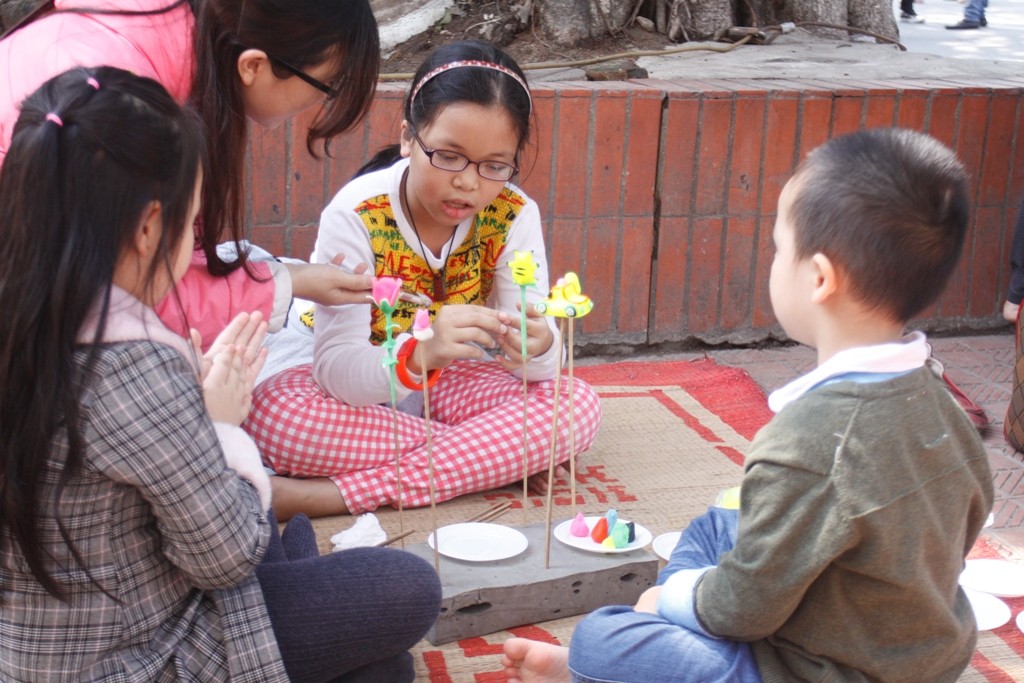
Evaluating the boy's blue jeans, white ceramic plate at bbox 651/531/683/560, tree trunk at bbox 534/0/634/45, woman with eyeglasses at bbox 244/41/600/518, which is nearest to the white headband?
woman with eyeglasses at bbox 244/41/600/518

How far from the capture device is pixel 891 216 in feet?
4.43

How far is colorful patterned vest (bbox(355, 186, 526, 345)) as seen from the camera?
2.38 meters

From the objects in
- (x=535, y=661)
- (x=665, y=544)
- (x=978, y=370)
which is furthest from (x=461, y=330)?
(x=978, y=370)

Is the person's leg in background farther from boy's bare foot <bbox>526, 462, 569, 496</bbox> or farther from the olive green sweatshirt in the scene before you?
the olive green sweatshirt

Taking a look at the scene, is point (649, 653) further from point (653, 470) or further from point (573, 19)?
point (573, 19)

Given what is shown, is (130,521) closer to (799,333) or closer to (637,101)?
(799,333)

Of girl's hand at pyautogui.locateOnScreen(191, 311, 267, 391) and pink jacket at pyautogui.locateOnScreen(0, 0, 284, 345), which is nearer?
girl's hand at pyautogui.locateOnScreen(191, 311, 267, 391)

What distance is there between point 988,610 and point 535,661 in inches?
33.8

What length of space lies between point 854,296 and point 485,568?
0.83m

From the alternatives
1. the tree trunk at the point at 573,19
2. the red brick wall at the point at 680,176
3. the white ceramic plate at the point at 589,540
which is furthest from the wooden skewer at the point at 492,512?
the tree trunk at the point at 573,19

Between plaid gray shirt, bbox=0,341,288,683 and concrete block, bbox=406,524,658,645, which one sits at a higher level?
plaid gray shirt, bbox=0,341,288,683

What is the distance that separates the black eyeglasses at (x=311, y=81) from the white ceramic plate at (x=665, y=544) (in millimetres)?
986

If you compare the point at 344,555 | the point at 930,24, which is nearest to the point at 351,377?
the point at 344,555

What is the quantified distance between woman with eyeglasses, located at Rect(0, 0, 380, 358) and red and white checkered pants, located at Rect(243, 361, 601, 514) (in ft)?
1.58
